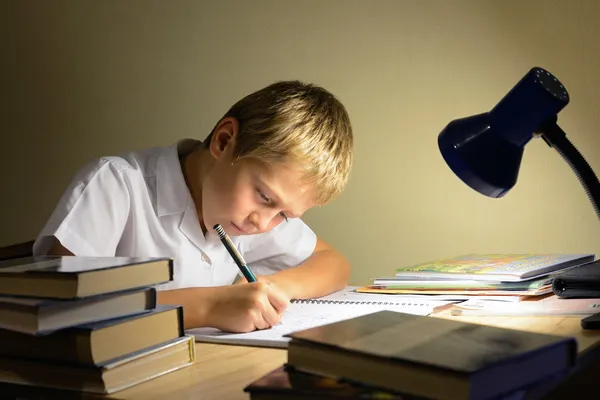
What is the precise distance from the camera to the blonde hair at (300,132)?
4.36 ft

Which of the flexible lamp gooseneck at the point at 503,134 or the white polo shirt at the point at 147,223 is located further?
the white polo shirt at the point at 147,223

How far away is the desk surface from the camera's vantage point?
2.55 feet

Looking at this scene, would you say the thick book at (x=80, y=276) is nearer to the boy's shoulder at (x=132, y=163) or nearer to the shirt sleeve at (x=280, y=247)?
the boy's shoulder at (x=132, y=163)

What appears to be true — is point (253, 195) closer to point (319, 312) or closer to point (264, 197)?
point (264, 197)

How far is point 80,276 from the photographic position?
0.78m

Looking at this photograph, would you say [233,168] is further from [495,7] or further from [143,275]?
[495,7]

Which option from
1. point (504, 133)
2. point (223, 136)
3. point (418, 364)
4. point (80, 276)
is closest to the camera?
point (418, 364)

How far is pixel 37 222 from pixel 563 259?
1.63 m

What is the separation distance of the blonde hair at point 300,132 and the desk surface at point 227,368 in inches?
16.4

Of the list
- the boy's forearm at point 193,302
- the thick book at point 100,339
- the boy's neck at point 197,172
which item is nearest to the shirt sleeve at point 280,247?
the boy's neck at point 197,172

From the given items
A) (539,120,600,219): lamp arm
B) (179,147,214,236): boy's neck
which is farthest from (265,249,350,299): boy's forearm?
(539,120,600,219): lamp arm

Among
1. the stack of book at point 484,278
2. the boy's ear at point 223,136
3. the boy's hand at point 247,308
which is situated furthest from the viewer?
the boy's ear at point 223,136

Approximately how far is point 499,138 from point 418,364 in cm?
40

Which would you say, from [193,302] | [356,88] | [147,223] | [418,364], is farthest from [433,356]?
[356,88]
